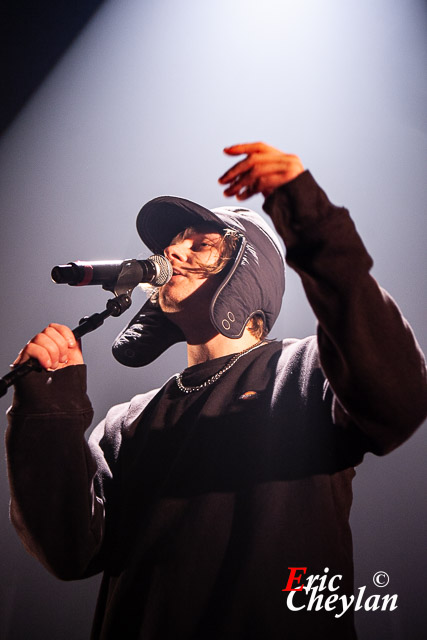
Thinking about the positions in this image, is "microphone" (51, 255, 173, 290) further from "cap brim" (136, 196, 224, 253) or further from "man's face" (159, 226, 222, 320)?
"cap brim" (136, 196, 224, 253)

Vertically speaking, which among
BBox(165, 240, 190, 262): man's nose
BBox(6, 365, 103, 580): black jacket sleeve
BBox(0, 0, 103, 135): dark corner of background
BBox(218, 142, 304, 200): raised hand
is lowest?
BBox(6, 365, 103, 580): black jacket sleeve

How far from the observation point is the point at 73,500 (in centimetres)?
129

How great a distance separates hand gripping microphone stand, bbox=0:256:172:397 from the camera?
41.5 inches

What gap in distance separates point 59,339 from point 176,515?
20.0 inches

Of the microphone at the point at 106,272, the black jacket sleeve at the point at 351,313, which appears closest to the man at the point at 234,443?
the black jacket sleeve at the point at 351,313

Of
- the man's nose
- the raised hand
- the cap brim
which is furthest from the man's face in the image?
the raised hand

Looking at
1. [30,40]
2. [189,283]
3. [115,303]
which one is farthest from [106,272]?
[30,40]

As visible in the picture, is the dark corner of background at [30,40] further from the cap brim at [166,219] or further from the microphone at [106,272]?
the microphone at [106,272]

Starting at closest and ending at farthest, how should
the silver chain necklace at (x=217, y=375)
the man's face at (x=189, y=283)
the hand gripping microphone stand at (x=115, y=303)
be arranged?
the hand gripping microphone stand at (x=115, y=303) → the silver chain necklace at (x=217, y=375) → the man's face at (x=189, y=283)

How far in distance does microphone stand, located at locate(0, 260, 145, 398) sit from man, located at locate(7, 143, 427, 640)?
4 cm

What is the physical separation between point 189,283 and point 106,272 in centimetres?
43

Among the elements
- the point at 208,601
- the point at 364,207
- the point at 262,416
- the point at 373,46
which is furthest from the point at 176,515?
the point at 373,46

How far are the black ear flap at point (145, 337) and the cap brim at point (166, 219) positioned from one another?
8.8 inches

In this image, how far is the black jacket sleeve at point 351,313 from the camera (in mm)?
851
